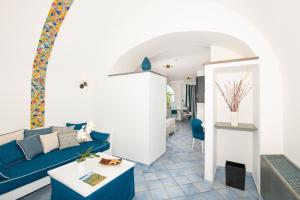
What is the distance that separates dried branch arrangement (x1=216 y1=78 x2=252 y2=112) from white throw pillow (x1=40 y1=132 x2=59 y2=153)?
348 cm

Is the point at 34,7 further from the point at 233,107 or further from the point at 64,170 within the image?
the point at 233,107

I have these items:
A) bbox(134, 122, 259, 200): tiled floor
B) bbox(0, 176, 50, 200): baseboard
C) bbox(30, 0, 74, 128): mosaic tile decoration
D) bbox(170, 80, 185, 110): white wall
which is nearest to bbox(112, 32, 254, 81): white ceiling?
bbox(30, 0, 74, 128): mosaic tile decoration

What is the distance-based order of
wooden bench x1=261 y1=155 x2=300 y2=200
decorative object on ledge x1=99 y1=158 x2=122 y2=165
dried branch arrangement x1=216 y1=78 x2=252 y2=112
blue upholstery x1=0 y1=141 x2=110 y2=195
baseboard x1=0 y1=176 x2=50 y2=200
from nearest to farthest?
wooden bench x1=261 y1=155 x2=300 y2=200
blue upholstery x1=0 y1=141 x2=110 y2=195
baseboard x1=0 y1=176 x2=50 y2=200
decorative object on ledge x1=99 y1=158 x2=122 y2=165
dried branch arrangement x1=216 y1=78 x2=252 y2=112

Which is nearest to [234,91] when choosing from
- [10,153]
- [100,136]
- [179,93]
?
[100,136]

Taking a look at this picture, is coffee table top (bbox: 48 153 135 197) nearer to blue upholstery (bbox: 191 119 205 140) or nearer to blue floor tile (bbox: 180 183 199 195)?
blue floor tile (bbox: 180 183 199 195)

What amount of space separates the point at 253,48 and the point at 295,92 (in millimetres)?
943

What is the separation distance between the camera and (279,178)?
5.45 ft

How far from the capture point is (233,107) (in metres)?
2.80

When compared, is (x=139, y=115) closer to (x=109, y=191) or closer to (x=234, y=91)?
(x=109, y=191)

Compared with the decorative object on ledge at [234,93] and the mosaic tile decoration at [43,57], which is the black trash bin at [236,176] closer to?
the decorative object on ledge at [234,93]

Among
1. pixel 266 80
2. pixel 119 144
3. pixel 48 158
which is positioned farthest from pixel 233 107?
pixel 48 158

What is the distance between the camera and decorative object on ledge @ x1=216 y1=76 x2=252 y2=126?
278 cm

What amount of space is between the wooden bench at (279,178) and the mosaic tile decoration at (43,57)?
4.17 m

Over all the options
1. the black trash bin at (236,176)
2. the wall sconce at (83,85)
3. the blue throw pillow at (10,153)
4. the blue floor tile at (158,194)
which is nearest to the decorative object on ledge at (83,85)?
the wall sconce at (83,85)
